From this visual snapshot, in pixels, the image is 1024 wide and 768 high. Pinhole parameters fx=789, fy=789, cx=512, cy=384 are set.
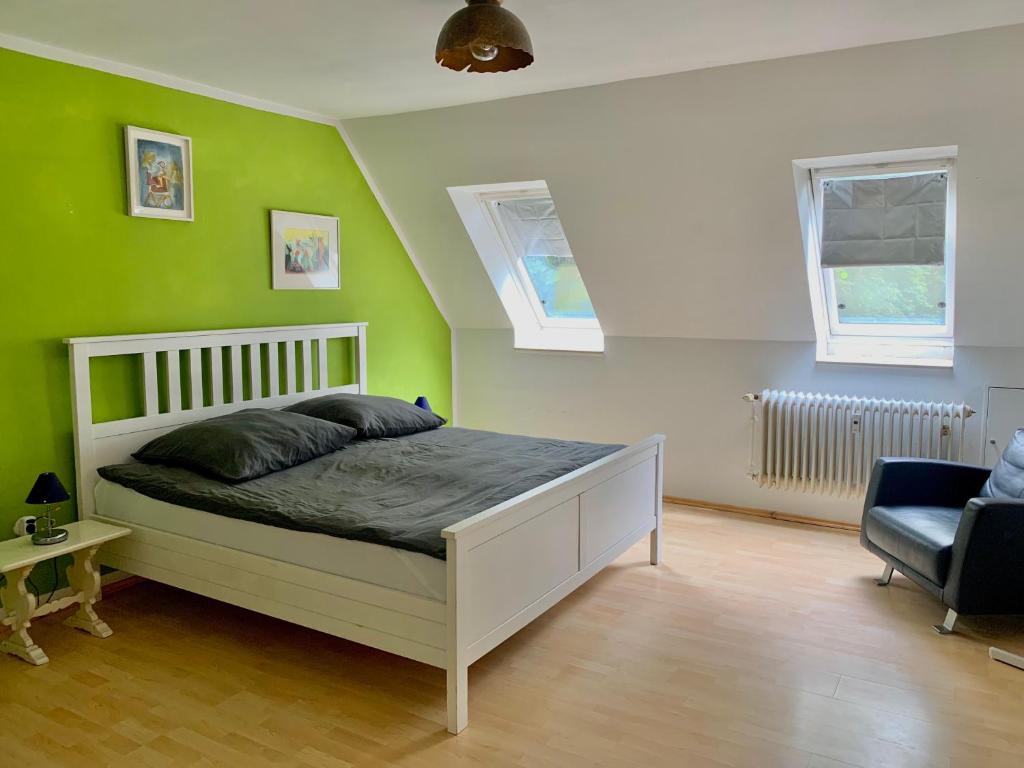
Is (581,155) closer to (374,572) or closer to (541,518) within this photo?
(541,518)

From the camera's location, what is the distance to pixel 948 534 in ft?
10.2

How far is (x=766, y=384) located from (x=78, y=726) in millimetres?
3689

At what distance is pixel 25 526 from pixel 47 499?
0.22 metres

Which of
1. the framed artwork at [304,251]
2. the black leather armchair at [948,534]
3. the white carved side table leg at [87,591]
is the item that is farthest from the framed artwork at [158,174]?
the black leather armchair at [948,534]

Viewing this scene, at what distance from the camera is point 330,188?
15.3ft

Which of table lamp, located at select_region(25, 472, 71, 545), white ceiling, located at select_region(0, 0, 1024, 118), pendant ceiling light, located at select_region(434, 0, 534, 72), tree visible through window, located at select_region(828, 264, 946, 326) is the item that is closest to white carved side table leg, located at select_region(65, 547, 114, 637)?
table lamp, located at select_region(25, 472, 71, 545)

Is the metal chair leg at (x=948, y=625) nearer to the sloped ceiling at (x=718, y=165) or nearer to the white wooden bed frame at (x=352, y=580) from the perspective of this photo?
the white wooden bed frame at (x=352, y=580)

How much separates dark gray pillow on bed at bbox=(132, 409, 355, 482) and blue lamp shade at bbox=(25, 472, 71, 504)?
50 cm

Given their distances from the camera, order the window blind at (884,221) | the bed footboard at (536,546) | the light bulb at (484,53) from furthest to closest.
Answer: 1. the window blind at (884,221)
2. the light bulb at (484,53)
3. the bed footboard at (536,546)

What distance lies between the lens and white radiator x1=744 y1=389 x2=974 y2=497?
3982 mm

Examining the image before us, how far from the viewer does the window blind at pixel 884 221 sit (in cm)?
391

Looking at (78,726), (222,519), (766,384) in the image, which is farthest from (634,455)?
(78,726)

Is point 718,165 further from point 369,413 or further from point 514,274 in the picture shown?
point 369,413

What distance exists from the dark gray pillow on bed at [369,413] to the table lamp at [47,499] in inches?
46.5
